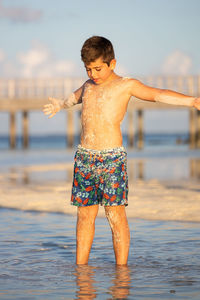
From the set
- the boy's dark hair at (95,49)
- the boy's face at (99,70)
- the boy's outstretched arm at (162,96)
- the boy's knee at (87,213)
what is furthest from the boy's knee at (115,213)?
the boy's dark hair at (95,49)

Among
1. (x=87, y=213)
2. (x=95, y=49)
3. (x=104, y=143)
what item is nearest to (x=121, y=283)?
(x=87, y=213)

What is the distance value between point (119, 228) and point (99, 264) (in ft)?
1.33

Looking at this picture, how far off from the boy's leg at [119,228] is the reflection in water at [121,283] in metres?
0.12

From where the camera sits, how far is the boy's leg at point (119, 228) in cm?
449

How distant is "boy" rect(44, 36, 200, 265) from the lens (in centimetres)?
436

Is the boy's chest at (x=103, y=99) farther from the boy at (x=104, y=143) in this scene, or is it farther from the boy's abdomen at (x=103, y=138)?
the boy's abdomen at (x=103, y=138)

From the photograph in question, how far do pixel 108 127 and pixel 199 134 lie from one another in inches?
1353

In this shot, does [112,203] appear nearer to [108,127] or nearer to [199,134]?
[108,127]

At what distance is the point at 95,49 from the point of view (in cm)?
430

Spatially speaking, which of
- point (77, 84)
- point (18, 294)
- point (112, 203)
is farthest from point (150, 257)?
point (77, 84)

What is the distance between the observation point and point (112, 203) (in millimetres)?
4371

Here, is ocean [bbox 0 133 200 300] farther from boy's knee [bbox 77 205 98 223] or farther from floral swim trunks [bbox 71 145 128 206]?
floral swim trunks [bbox 71 145 128 206]

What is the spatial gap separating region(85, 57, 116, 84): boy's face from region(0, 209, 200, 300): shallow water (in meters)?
1.36

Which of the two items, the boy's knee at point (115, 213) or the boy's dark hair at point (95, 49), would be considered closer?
the boy's dark hair at point (95, 49)
